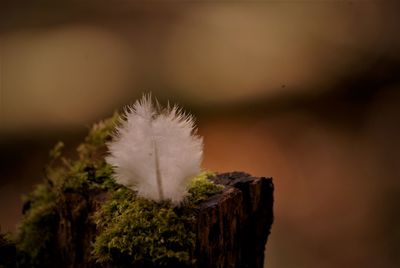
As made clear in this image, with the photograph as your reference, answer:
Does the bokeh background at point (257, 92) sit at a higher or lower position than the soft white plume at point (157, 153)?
higher

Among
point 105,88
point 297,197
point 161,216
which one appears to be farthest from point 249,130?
point 161,216

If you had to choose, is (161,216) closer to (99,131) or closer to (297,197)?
(99,131)

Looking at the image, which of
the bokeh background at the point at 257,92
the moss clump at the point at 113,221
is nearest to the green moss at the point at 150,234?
the moss clump at the point at 113,221

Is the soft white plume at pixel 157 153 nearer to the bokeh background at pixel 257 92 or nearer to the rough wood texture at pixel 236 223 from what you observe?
the rough wood texture at pixel 236 223

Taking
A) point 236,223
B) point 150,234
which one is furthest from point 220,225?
point 150,234

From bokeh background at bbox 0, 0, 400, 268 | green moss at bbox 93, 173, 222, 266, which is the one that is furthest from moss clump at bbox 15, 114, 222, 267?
bokeh background at bbox 0, 0, 400, 268

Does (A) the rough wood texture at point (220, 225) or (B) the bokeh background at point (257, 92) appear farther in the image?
(B) the bokeh background at point (257, 92)

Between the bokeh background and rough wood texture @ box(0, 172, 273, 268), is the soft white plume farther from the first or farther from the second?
the bokeh background
